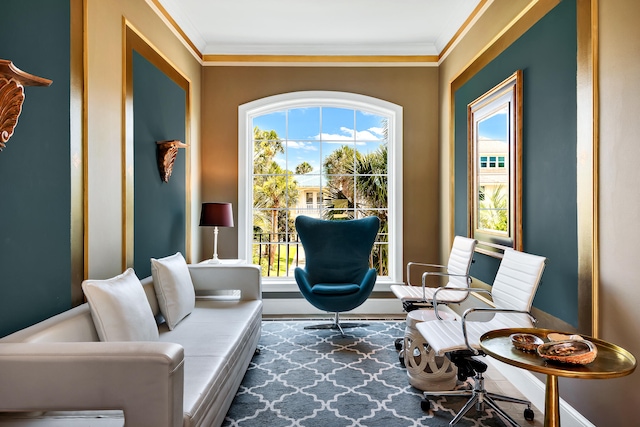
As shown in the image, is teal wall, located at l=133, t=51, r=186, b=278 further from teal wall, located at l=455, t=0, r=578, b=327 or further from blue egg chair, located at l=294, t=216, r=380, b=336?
teal wall, located at l=455, t=0, r=578, b=327

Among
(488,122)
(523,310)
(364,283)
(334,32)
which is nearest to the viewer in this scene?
(523,310)

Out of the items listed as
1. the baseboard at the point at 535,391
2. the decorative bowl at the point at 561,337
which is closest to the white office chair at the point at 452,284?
the baseboard at the point at 535,391

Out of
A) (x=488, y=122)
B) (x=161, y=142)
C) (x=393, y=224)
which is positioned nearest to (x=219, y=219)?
(x=161, y=142)

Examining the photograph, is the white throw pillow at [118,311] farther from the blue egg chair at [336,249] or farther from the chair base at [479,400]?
the blue egg chair at [336,249]

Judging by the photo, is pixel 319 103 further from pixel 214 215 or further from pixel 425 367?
pixel 425 367

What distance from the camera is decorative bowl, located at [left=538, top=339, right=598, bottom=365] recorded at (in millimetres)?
1456

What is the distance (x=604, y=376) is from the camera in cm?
138

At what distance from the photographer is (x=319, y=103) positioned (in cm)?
475

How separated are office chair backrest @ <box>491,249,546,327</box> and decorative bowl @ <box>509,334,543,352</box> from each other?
497 millimetres

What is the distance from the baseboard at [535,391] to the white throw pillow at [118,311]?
2275 mm

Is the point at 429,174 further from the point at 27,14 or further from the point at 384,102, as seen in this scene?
the point at 27,14

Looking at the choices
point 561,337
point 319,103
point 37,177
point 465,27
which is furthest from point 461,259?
point 37,177

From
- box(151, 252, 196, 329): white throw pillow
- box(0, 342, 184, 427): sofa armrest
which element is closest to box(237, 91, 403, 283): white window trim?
box(151, 252, 196, 329): white throw pillow

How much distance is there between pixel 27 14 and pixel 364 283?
3063 millimetres
